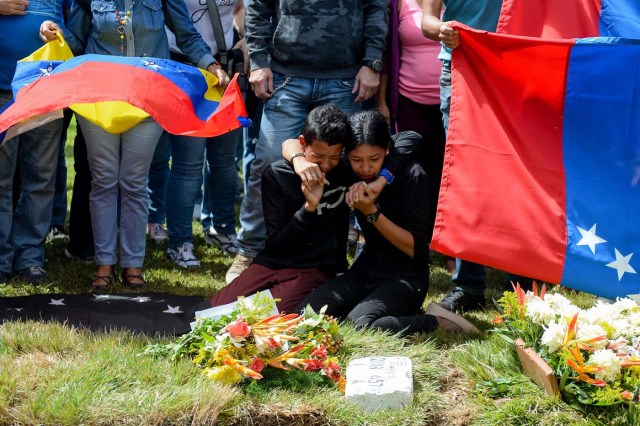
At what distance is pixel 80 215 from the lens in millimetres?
6770

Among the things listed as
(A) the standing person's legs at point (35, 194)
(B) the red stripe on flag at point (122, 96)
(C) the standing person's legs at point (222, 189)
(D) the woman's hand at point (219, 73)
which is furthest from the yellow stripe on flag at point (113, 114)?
(C) the standing person's legs at point (222, 189)

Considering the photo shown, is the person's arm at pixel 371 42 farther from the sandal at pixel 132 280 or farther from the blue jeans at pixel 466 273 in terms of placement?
the sandal at pixel 132 280

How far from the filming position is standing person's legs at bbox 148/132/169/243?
7.49 meters

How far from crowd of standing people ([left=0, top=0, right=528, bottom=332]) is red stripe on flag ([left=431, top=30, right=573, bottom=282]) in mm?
191

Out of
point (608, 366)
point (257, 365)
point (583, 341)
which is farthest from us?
point (257, 365)

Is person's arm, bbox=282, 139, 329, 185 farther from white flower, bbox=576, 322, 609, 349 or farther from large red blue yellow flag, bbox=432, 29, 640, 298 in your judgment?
white flower, bbox=576, 322, 609, 349

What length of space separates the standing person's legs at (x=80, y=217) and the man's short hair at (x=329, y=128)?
80.0 inches

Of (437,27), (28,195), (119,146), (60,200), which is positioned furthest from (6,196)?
(437,27)

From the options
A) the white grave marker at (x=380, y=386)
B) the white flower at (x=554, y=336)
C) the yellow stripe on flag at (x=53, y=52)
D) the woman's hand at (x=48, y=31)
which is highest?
the woman's hand at (x=48, y=31)

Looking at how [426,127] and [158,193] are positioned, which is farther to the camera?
[158,193]

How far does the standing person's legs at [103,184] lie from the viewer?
5.98 m

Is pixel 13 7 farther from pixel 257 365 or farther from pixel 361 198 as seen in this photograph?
pixel 257 365

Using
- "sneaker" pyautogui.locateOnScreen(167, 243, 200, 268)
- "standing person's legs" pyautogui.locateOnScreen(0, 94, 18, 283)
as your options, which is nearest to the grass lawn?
"standing person's legs" pyautogui.locateOnScreen(0, 94, 18, 283)

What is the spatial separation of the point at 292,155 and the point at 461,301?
1327 millimetres
